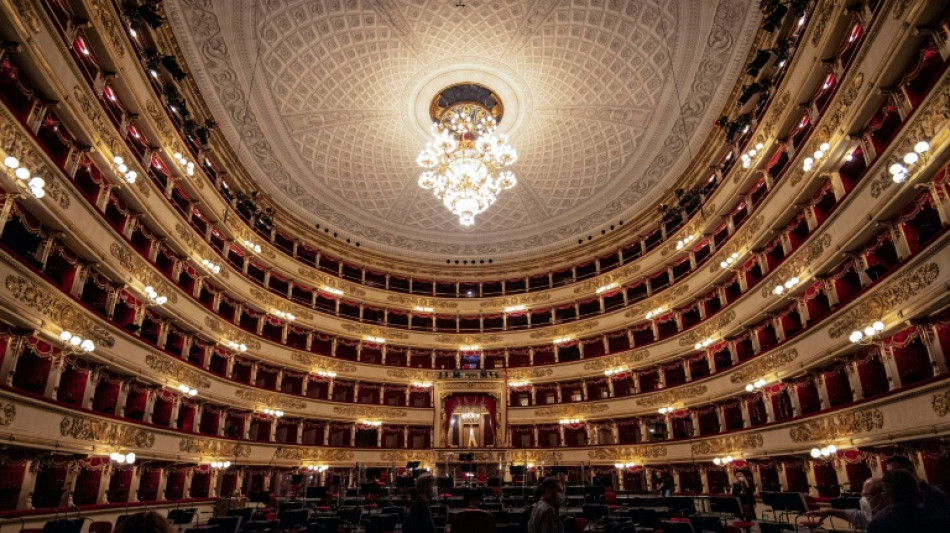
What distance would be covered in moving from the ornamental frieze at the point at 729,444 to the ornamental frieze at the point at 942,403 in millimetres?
8981

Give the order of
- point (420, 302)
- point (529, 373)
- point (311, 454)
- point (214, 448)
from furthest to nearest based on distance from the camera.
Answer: point (420, 302) < point (529, 373) < point (311, 454) < point (214, 448)

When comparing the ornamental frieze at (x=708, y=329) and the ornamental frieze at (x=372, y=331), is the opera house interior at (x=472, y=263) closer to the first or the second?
the ornamental frieze at (x=708, y=329)

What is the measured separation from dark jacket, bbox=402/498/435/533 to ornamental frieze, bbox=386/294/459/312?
28699 mm

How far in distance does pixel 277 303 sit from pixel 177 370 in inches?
341

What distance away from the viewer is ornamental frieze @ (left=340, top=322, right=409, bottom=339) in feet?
105

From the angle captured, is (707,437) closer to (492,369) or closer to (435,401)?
(492,369)

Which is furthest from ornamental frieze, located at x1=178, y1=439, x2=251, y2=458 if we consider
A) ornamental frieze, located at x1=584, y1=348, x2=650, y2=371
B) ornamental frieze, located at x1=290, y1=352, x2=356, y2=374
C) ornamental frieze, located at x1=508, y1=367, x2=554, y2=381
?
ornamental frieze, located at x1=584, y1=348, x2=650, y2=371

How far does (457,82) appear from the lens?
79.2ft

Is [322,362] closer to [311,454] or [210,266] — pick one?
[311,454]

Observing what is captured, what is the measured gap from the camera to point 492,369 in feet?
108

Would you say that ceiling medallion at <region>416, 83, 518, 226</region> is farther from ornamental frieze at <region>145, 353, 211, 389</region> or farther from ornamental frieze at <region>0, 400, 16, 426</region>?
ornamental frieze at <region>0, 400, 16, 426</region>

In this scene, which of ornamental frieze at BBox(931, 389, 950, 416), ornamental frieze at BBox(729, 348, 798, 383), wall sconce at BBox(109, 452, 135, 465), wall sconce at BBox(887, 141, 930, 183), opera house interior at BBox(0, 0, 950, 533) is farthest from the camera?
ornamental frieze at BBox(729, 348, 798, 383)

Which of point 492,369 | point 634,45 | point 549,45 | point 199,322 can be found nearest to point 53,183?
point 199,322

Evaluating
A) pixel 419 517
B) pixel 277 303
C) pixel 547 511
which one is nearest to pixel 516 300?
pixel 277 303
